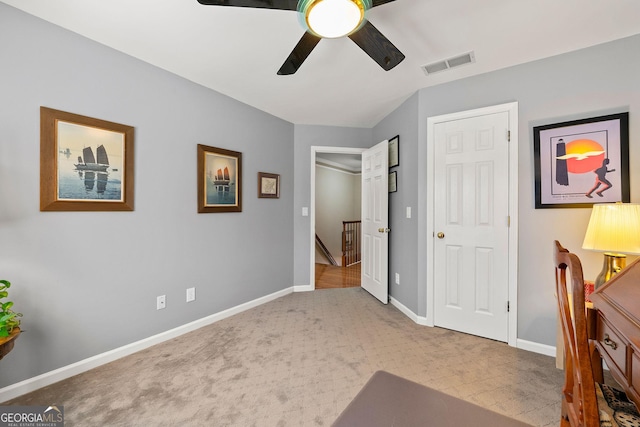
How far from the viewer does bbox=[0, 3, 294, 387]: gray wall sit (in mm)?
1672

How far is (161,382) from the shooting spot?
1807 mm

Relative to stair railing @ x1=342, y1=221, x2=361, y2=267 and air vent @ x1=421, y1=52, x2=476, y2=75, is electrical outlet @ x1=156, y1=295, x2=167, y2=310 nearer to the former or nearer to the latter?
air vent @ x1=421, y1=52, x2=476, y2=75

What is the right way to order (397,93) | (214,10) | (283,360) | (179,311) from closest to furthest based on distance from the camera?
(214,10)
(283,360)
(179,311)
(397,93)

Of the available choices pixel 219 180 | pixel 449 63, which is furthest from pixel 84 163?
pixel 449 63

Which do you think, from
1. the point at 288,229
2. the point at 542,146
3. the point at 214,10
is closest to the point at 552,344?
the point at 542,146

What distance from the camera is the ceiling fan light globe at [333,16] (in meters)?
1.26

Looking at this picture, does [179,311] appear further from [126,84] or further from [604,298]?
[604,298]

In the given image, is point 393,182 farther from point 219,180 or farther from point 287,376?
point 287,376

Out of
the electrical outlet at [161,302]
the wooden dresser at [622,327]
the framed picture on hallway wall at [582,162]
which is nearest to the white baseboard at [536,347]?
the framed picture on hallway wall at [582,162]

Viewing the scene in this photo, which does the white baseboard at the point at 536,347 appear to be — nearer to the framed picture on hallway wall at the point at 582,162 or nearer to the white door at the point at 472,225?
the white door at the point at 472,225

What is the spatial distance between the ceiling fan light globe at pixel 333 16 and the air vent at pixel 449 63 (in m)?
1.19

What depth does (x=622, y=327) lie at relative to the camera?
0.87 metres

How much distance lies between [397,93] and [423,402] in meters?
2.76

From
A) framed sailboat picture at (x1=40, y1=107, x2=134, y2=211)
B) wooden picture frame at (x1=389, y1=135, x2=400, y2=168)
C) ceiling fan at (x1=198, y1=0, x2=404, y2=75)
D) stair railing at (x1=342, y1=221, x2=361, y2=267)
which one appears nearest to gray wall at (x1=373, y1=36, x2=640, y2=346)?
wooden picture frame at (x1=389, y1=135, x2=400, y2=168)
